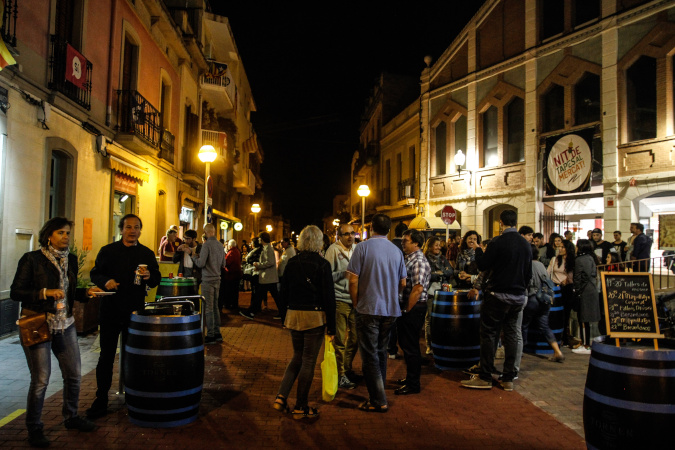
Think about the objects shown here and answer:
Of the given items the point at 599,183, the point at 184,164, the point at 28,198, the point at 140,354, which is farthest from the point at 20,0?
the point at 599,183

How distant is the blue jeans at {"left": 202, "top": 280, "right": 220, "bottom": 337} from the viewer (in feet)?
27.6

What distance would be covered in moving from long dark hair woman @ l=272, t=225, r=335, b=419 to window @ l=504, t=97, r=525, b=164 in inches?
601

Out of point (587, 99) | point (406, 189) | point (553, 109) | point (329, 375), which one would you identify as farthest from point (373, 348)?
point (406, 189)

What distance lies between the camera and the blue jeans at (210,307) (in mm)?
8398

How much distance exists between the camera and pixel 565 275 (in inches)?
339

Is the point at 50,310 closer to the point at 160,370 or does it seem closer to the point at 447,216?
the point at 160,370

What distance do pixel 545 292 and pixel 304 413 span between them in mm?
4364

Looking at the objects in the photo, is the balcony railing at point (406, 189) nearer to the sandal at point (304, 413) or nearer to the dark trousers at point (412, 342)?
the dark trousers at point (412, 342)

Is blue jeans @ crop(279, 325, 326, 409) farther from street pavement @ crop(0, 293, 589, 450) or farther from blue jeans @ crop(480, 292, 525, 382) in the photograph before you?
blue jeans @ crop(480, 292, 525, 382)

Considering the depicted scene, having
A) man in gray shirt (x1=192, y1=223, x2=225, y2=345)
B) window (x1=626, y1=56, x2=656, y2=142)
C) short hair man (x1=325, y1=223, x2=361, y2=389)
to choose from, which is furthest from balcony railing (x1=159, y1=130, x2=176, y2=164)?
window (x1=626, y1=56, x2=656, y2=142)

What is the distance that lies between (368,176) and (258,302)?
2565cm

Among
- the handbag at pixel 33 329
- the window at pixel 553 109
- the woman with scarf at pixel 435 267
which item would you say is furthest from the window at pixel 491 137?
the handbag at pixel 33 329

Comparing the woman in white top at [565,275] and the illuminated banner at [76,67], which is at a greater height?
the illuminated banner at [76,67]

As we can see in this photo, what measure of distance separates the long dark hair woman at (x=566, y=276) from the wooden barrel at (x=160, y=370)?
672 centimetres
